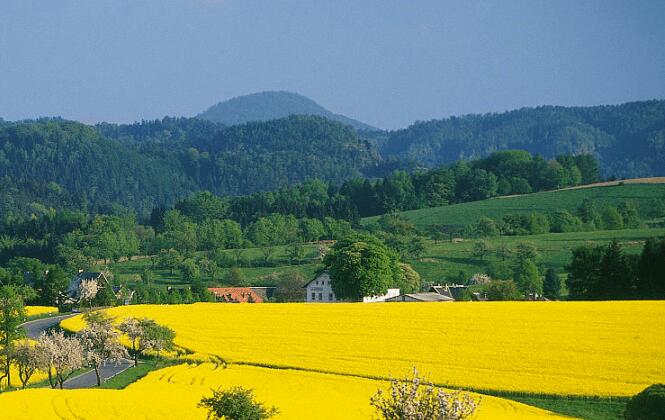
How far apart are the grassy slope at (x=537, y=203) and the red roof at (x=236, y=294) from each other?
174 ft

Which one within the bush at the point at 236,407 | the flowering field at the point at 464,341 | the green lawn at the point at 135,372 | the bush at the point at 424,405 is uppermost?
the bush at the point at 424,405

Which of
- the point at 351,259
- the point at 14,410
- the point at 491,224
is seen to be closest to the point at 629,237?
the point at 491,224

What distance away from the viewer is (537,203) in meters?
163

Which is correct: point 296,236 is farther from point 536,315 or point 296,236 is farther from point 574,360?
point 574,360

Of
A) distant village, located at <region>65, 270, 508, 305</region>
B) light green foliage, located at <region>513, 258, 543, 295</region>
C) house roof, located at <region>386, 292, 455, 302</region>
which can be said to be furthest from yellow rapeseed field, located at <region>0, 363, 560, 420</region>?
light green foliage, located at <region>513, 258, 543, 295</region>

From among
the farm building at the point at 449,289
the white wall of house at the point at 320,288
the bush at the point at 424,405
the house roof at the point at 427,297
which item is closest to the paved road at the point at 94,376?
the bush at the point at 424,405

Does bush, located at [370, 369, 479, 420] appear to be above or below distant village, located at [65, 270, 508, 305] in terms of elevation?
above

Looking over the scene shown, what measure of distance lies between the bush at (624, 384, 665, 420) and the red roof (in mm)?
72548

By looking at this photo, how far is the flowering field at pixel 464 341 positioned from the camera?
41188 mm

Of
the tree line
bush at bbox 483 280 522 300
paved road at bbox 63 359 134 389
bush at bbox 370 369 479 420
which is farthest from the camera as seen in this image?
bush at bbox 483 280 522 300

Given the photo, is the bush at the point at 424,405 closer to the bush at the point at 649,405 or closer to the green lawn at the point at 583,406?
the bush at the point at 649,405

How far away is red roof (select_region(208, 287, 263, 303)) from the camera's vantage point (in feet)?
339

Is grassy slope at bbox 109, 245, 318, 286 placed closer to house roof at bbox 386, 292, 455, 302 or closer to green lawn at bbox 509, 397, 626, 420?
house roof at bbox 386, 292, 455, 302

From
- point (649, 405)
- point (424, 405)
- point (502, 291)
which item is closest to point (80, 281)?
point (502, 291)
